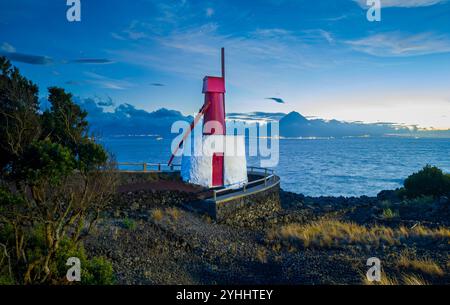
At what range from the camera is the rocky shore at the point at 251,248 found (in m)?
9.61

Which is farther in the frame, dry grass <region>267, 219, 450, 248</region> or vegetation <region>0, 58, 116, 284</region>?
dry grass <region>267, 219, 450, 248</region>

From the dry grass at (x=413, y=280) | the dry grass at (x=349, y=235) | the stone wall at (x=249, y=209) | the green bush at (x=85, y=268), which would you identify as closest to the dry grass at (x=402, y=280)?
the dry grass at (x=413, y=280)

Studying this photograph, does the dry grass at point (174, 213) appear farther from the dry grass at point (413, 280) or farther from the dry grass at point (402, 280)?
the dry grass at point (413, 280)

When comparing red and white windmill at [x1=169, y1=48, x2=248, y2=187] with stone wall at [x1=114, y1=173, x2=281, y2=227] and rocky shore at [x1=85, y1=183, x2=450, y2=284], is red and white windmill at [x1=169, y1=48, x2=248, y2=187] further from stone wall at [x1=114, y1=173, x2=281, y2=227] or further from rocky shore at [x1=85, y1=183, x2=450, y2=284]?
rocky shore at [x1=85, y1=183, x2=450, y2=284]

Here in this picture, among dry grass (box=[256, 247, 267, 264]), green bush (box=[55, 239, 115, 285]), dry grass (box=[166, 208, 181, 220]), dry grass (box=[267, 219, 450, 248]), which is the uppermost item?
green bush (box=[55, 239, 115, 285])

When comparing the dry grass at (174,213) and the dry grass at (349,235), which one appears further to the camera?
the dry grass at (174,213)

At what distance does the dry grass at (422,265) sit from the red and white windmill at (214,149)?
12.6 metres

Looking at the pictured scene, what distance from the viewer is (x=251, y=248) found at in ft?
44.3

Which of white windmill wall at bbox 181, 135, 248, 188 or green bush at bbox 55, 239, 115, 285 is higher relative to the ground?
white windmill wall at bbox 181, 135, 248, 188

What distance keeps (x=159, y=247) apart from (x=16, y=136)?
680 centimetres

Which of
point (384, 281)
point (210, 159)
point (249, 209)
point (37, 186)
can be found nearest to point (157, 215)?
point (249, 209)

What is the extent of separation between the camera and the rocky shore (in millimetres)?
9609

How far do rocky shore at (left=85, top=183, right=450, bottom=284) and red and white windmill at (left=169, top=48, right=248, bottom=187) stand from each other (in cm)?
288

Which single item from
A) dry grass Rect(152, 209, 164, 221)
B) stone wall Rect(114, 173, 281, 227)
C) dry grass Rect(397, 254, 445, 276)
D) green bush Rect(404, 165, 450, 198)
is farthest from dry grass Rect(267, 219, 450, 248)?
green bush Rect(404, 165, 450, 198)
